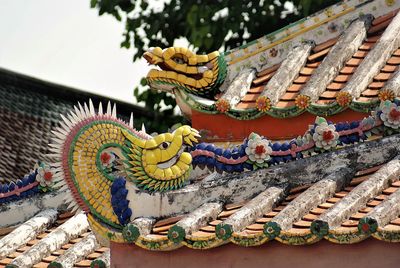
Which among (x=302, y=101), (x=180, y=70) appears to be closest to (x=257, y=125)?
(x=302, y=101)

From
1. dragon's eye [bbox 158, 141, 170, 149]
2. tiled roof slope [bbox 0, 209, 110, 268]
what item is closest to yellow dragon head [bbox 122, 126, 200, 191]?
dragon's eye [bbox 158, 141, 170, 149]

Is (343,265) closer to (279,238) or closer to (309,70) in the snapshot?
(279,238)

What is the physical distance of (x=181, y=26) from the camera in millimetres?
19062

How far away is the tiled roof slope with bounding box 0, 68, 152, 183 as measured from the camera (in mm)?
18266

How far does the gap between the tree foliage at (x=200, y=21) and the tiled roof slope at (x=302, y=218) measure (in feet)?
27.6

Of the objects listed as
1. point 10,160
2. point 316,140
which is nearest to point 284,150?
point 316,140

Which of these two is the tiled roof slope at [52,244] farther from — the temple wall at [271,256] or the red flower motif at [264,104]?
the red flower motif at [264,104]

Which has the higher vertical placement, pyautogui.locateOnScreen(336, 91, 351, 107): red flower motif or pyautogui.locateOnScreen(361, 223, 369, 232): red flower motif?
pyautogui.locateOnScreen(336, 91, 351, 107): red flower motif

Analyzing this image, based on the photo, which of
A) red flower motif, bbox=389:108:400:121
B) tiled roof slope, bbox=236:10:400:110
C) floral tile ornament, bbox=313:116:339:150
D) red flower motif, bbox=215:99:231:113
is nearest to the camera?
red flower motif, bbox=389:108:400:121

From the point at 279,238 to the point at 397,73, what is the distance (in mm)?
2169

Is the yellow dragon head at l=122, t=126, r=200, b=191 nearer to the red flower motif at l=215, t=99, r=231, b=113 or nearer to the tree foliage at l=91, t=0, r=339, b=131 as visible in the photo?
the red flower motif at l=215, t=99, r=231, b=113

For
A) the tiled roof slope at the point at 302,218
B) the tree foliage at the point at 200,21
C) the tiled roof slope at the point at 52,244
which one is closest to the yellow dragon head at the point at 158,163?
the tiled roof slope at the point at 302,218

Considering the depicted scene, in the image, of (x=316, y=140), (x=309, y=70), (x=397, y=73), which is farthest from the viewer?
(x=309, y=70)

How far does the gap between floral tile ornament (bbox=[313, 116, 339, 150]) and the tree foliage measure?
817 cm
